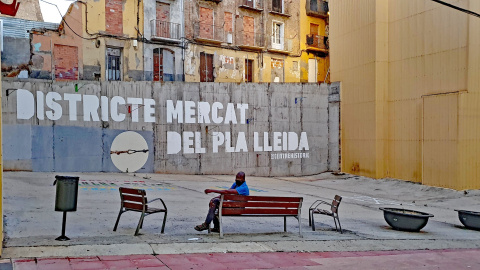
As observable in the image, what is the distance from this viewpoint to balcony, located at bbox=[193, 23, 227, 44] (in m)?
31.5

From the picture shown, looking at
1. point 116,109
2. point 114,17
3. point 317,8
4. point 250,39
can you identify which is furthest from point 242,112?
point 317,8

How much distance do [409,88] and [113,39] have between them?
18.7m

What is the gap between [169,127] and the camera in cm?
2091

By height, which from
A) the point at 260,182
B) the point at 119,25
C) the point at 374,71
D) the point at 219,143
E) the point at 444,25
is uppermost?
the point at 119,25

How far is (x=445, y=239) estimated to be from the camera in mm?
9539

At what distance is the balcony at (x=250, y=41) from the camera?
111 ft

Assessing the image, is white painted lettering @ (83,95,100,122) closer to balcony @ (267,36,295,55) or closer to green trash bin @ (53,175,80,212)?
green trash bin @ (53,175,80,212)

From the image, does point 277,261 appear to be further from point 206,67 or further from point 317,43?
point 317,43

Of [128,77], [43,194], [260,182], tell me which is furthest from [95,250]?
[128,77]

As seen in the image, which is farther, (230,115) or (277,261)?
(230,115)

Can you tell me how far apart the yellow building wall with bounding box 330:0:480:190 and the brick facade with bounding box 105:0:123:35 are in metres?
13.7

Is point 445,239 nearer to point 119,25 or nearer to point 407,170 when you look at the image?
point 407,170

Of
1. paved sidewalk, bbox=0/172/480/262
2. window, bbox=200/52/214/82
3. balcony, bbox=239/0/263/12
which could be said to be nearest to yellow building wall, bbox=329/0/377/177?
paved sidewalk, bbox=0/172/480/262

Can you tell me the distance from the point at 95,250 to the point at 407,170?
1735cm
